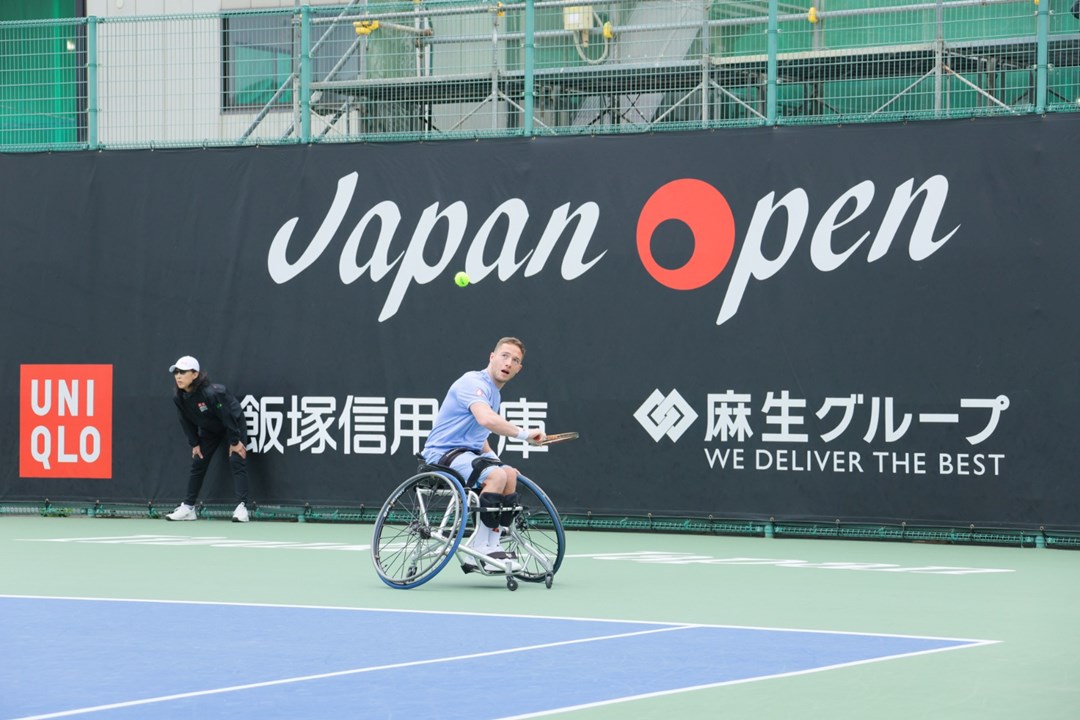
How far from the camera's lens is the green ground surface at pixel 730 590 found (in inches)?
265

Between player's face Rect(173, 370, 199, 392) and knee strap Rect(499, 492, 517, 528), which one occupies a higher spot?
player's face Rect(173, 370, 199, 392)

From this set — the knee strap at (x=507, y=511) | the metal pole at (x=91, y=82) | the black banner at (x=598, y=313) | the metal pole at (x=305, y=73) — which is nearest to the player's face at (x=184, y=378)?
the black banner at (x=598, y=313)

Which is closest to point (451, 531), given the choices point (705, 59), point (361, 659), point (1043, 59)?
point (361, 659)

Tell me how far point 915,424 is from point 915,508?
0.65 meters

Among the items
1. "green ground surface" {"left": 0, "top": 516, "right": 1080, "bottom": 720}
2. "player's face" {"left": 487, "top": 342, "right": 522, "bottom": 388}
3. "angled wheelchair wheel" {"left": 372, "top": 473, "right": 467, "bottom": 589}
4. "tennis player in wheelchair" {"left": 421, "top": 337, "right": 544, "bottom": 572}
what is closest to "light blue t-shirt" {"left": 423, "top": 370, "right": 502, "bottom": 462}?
"tennis player in wheelchair" {"left": 421, "top": 337, "right": 544, "bottom": 572}

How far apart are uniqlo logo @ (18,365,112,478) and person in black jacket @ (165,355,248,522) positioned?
2.98 feet

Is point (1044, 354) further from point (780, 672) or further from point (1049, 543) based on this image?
point (780, 672)

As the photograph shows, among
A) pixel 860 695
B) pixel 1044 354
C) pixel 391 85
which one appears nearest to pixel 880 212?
pixel 1044 354

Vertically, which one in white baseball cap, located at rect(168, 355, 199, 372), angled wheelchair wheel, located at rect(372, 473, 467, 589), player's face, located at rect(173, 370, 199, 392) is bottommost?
angled wheelchair wheel, located at rect(372, 473, 467, 589)

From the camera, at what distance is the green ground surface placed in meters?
6.72

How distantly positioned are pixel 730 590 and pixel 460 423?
192 cm

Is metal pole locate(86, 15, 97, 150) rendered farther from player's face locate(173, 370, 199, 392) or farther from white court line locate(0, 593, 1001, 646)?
white court line locate(0, 593, 1001, 646)

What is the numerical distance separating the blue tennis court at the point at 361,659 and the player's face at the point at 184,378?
549cm

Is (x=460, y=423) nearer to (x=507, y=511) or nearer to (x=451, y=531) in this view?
(x=507, y=511)
